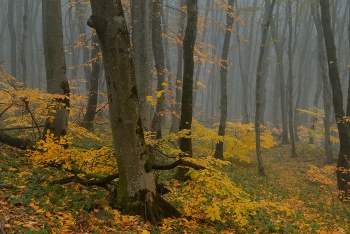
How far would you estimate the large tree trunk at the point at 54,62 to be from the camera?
722 cm

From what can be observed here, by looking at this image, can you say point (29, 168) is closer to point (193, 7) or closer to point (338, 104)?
point (193, 7)

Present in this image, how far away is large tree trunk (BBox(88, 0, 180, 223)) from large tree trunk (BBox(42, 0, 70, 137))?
3255 millimetres

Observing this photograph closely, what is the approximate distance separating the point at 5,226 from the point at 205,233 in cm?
302

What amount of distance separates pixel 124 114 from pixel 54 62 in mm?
3786

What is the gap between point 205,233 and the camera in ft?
16.0

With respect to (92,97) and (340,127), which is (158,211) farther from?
(92,97)

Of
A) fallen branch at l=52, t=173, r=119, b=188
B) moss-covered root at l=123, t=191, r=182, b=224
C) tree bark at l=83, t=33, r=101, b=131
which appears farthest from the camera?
tree bark at l=83, t=33, r=101, b=131

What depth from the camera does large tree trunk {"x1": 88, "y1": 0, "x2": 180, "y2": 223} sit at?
4297mm

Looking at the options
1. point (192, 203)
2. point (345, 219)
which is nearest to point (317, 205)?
point (345, 219)

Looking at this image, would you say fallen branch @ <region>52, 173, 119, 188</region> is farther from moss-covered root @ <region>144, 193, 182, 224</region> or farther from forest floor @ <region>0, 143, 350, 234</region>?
moss-covered root @ <region>144, 193, 182, 224</region>

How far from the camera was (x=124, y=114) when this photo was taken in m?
4.50

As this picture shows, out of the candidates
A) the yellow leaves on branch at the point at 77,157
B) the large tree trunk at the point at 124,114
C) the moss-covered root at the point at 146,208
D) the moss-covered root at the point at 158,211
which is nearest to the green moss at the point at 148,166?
the large tree trunk at the point at 124,114

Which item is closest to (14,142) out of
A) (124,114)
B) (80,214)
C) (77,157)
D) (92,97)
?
(77,157)

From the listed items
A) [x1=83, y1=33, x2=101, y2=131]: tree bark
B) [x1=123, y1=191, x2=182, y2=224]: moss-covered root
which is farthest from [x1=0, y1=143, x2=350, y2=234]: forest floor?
[x1=83, y1=33, x2=101, y2=131]: tree bark
